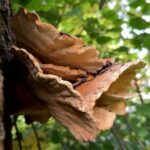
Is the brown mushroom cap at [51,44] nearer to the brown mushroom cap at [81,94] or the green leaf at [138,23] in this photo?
the brown mushroom cap at [81,94]

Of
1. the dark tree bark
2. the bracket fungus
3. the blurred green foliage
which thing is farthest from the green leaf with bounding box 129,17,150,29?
the dark tree bark

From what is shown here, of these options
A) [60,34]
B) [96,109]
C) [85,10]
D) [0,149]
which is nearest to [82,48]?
[60,34]

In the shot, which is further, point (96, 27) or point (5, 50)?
point (96, 27)

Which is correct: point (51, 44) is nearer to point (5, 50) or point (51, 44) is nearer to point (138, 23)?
point (5, 50)

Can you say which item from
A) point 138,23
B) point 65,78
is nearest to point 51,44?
point 65,78

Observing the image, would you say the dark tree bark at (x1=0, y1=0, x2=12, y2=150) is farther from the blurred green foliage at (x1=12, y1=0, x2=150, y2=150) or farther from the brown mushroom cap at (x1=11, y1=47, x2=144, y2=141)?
the blurred green foliage at (x1=12, y1=0, x2=150, y2=150)

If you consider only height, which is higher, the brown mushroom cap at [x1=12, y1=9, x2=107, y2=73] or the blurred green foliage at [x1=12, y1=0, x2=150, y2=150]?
the blurred green foliage at [x1=12, y1=0, x2=150, y2=150]

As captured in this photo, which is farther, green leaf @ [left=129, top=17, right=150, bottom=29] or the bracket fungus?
green leaf @ [left=129, top=17, right=150, bottom=29]

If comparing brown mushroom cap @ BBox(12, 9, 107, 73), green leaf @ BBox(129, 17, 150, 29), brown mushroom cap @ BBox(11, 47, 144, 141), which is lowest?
brown mushroom cap @ BBox(11, 47, 144, 141)

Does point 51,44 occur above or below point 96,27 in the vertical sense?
below
